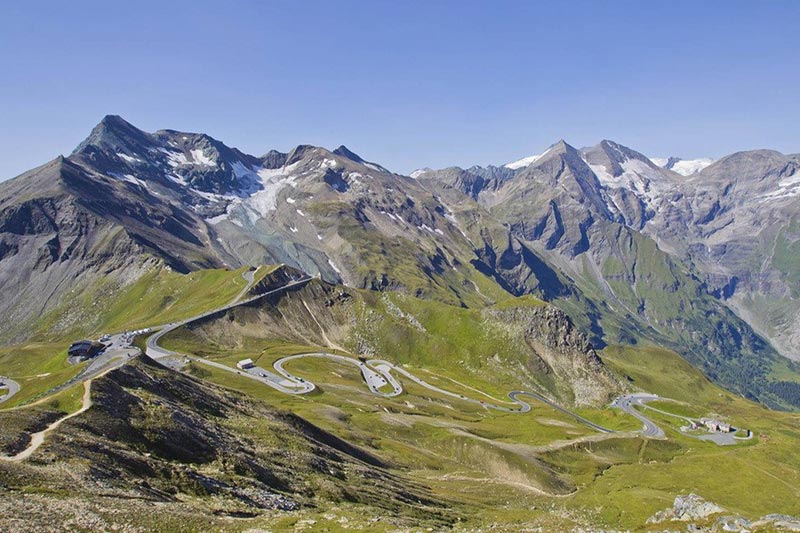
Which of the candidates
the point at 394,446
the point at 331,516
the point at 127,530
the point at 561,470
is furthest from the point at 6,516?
the point at 561,470

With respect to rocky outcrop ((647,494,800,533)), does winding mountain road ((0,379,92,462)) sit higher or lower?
higher

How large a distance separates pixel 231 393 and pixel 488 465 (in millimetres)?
63550

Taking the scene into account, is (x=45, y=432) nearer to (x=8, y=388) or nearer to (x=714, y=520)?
(x=714, y=520)

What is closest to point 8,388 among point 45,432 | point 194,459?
point 45,432

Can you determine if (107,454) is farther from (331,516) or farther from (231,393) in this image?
(231,393)

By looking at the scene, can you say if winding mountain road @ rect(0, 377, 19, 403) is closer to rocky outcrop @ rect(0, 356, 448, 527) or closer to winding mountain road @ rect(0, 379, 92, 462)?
rocky outcrop @ rect(0, 356, 448, 527)

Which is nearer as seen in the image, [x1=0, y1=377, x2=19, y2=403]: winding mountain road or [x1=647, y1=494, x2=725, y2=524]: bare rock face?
[x1=647, y1=494, x2=725, y2=524]: bare rock face

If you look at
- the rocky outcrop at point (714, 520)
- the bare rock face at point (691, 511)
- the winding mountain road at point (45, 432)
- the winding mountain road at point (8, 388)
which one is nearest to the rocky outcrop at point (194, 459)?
the winding mountain road at point (45, 432)

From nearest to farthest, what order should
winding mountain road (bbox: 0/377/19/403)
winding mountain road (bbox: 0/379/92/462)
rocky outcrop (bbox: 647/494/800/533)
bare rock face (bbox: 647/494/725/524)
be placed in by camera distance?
winding mountain road (bbox: 0/379/92/462) → rocky outcrop (bbox: 647/494/800/533) → bare rock face (bbox: 647/494/725/524) → winding mountain road (bbox: 0/377/19/403)

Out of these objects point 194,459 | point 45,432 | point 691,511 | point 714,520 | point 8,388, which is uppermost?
point 45,432

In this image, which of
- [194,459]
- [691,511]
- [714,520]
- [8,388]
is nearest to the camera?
[194,459]

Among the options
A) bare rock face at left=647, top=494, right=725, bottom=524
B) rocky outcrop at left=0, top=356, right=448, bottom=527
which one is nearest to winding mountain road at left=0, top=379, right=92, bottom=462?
rocky outcrop at left=0, top=356, right=448, bottom=527

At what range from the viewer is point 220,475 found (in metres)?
60.5

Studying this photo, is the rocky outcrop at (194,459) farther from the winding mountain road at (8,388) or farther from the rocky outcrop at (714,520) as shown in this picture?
the winding mountain road at (8,388)
